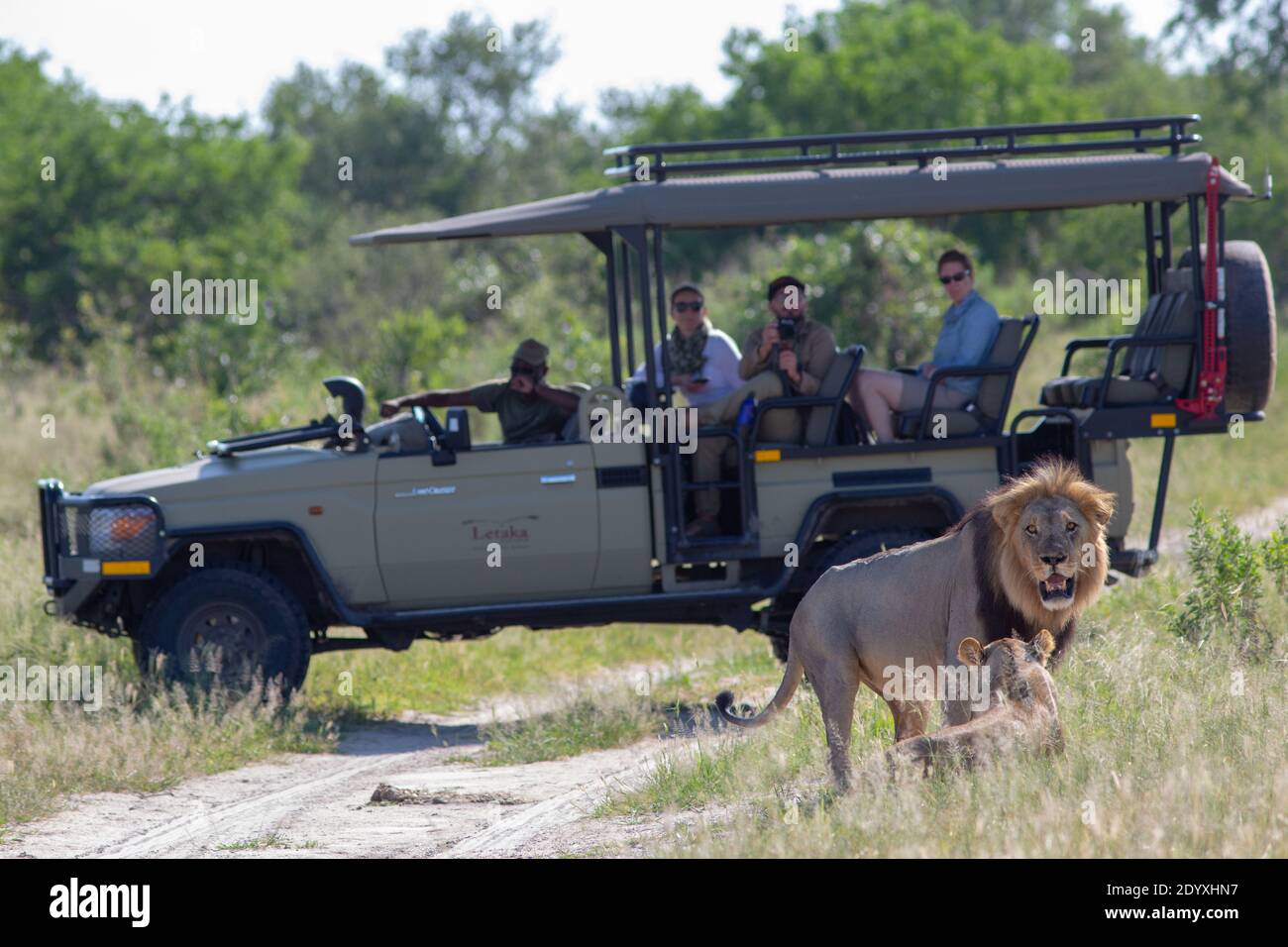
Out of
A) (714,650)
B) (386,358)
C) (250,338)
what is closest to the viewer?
(714,650)

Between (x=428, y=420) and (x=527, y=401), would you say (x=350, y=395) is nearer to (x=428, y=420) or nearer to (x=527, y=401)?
(x=428, y=420)

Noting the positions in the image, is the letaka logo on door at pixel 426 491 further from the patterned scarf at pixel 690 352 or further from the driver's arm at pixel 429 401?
the patterned scarf at pixel 690 352

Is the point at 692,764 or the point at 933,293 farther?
the point at 933,293

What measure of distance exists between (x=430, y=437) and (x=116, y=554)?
163 centimetres

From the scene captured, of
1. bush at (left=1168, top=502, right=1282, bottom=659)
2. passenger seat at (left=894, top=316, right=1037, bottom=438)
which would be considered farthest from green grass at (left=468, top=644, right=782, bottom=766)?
bush at (left=1168, top=502, right=1282, bottom=659)

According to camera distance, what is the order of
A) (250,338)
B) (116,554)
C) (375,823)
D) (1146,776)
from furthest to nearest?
(250,338)
(116,554)
(375,823)
(1146,776)

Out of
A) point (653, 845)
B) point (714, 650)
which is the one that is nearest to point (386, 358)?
point (714, 650)

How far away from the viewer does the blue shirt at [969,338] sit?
8898 millimetres

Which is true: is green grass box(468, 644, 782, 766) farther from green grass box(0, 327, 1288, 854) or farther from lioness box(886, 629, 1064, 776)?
lioness box(886, 629, 1064, 776)

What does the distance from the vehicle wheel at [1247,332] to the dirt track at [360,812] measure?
3436 millimetres

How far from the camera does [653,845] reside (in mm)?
5512

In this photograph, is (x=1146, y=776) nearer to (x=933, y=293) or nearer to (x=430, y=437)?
(x=430, y=437)

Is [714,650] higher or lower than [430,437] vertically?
lower

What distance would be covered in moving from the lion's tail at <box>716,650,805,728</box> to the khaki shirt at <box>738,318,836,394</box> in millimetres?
2589
